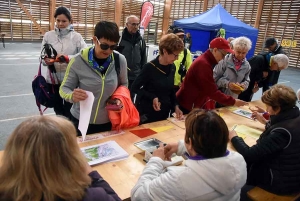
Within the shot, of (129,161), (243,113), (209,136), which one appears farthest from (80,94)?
(243,113)

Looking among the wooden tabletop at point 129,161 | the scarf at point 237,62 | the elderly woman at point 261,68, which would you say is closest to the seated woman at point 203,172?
the wooden tabletop at point 129,161

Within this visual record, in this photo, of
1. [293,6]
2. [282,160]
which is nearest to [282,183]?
[282,160]

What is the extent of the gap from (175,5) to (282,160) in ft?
57.8

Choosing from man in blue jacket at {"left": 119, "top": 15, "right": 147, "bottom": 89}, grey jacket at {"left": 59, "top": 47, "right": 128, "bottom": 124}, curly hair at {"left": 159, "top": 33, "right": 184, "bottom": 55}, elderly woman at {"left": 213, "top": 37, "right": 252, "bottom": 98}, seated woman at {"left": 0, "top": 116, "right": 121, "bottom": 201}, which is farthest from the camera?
man in blue jacket at {"left": 119, "top": 15, "right": 147, "bottom": 89}

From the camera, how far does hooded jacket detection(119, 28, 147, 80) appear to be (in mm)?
3723

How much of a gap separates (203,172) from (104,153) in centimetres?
84

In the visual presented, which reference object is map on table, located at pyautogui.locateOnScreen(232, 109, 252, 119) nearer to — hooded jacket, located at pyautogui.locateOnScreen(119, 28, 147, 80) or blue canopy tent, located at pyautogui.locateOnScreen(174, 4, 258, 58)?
hooded jacket, located at pyautogui.locateOnScreen(119, 28, 147, 80)

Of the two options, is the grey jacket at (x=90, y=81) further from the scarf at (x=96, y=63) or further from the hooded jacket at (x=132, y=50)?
the hooded jacket at (x=132, y=50)

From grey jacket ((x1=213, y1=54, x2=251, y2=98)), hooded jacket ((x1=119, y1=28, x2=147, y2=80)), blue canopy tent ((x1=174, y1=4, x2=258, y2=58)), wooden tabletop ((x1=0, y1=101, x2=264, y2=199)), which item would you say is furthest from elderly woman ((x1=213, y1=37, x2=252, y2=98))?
blue canopy tent ((x1=174, y1=4, x2=258, y2=58))

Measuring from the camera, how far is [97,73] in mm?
1937

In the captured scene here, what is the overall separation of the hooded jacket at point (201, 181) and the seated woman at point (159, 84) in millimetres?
1265

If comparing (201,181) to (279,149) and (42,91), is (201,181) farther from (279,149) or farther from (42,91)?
(42,91)

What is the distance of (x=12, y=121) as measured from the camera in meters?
3.90

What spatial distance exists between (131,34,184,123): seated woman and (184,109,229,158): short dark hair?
1.21 metres
